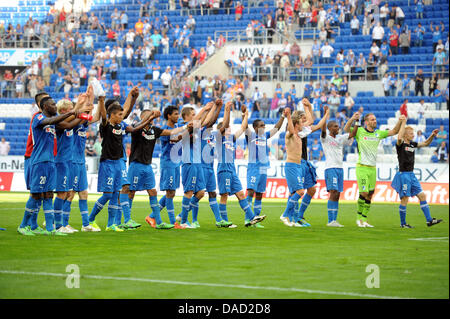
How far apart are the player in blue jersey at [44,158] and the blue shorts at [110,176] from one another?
1216 mm

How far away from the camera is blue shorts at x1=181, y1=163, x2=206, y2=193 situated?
591 inches

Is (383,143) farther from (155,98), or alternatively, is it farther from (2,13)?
(2,13)

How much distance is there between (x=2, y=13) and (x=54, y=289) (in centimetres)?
4125

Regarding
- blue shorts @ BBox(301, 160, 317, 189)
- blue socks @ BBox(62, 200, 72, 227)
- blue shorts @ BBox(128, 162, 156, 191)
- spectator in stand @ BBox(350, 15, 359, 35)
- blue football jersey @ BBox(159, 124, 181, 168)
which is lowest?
blue socks @ BBox(62, 200, 72, 227)

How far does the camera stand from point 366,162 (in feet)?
54.9

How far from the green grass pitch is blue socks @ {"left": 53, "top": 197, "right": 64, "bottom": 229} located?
1.56 ft

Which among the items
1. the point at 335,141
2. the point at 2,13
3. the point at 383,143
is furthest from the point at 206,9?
the point at 335,141

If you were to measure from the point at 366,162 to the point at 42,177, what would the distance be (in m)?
7.37

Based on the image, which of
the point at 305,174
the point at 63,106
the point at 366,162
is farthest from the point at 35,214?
the point at 366,162

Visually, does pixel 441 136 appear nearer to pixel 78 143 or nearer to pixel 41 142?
pixel 78 143

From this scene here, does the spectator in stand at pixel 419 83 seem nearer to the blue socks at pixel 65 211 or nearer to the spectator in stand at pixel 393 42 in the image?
the spectator in stand at pixel 393 42

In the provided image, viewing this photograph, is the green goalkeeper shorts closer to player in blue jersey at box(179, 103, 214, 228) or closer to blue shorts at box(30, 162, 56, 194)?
player in blue jersey at box(179, 103, 214, 228)

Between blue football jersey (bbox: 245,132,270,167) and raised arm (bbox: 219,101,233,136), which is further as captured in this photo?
blue football jersey (bbox: 245,132,270,167)

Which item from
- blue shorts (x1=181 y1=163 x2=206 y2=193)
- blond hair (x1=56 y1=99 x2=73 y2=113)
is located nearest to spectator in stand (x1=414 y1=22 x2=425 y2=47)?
blue shorts (x1=181 y1=163 x2=206 y2=193)
